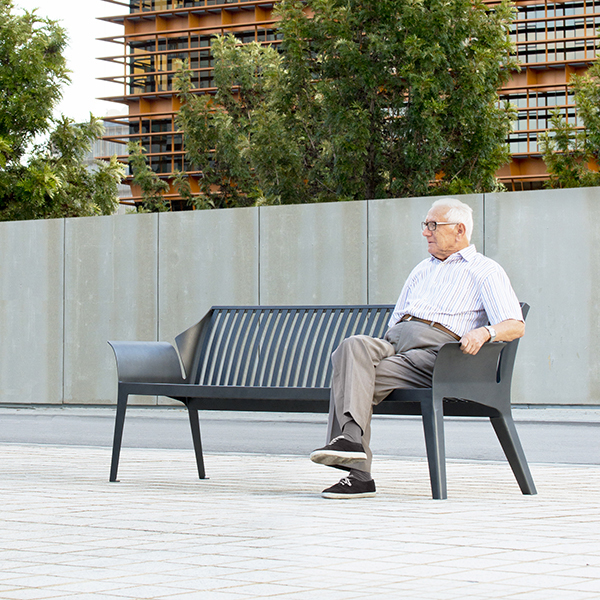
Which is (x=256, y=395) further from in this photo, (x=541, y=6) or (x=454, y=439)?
(x=541, y=6)

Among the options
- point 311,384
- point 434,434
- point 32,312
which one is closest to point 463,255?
point 434,434

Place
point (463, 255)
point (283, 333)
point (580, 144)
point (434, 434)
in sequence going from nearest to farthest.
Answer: point (434, 434), point (463, 255), point (283, 333), point (580, 144)

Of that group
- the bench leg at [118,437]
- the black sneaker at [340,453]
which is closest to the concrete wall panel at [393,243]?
the bench leg at [118,437]

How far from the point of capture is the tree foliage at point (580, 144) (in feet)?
69.5

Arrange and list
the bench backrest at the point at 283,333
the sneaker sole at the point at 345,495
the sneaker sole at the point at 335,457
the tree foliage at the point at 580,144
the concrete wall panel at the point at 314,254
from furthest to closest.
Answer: the tree foliage at the point at 580,144 < the concrete wall panel at the point at 314,254 < the bench backrest at the point at 283,333 < the sneaker sole at the point at 345,495 < the sneaker sole at the point at 335,457

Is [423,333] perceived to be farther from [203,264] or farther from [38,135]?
[38,135]

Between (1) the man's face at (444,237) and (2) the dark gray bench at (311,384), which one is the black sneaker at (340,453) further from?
(1) the man's face at (444,237)

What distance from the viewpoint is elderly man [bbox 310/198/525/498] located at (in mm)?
4664

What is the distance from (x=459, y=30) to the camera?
1811 centimetres

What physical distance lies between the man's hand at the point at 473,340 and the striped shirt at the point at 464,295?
198 mm

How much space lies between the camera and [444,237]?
517 centimetres

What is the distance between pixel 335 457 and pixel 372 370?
0.46 m

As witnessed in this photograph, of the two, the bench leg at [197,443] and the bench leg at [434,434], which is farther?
the bench leg at [197,443]

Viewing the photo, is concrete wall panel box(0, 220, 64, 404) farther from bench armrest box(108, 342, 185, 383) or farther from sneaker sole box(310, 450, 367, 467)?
sneaker sole box(310, 450, 367, 467)
